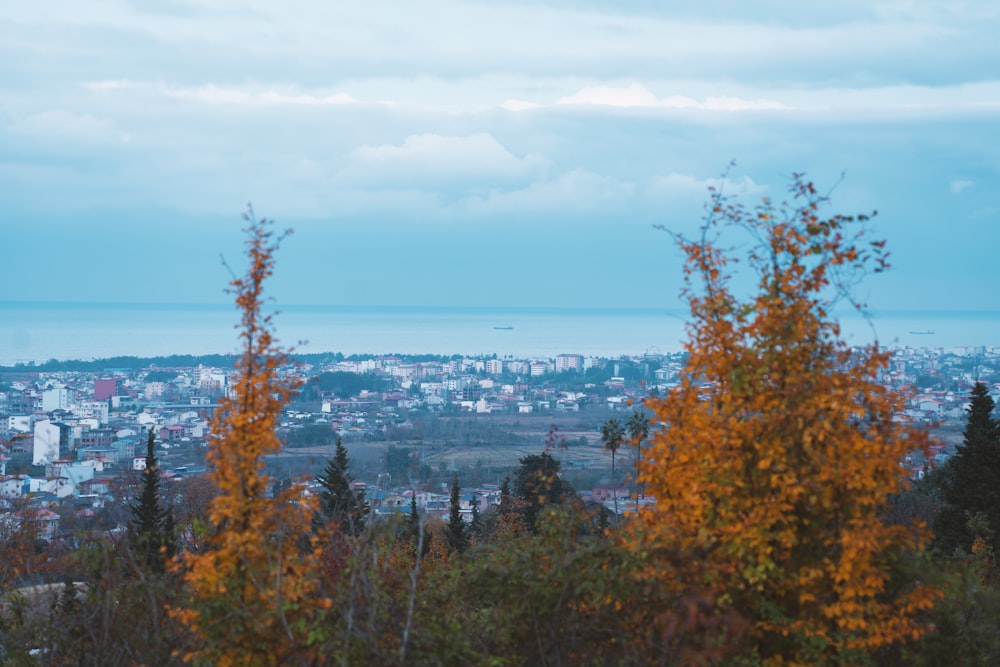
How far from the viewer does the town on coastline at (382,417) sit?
3719 centimetres

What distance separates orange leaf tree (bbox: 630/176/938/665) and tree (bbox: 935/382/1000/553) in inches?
726

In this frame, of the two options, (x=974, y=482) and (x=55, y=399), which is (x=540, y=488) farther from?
(x=55, y=399)

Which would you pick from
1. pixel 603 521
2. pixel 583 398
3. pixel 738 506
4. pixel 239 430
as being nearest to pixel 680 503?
pixel 738 506

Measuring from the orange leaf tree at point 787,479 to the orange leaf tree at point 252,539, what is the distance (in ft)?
7.86

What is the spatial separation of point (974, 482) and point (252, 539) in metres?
22.7

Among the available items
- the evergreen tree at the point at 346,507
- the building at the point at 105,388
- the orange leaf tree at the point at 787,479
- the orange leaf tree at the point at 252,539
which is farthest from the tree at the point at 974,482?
the building at the point at 105,388

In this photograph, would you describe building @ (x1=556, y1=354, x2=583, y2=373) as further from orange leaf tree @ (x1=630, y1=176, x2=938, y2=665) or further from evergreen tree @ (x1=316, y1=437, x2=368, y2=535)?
orange leaf tree @ (x1=630, y1=176, x2=938, y2=665)

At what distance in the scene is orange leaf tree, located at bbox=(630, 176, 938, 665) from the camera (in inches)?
244

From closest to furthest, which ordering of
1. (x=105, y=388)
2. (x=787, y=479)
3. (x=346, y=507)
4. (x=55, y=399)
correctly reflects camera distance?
(x=787, y=479)
(x=346, y=507)
(x=55, y=399)
(x=105, y=388)

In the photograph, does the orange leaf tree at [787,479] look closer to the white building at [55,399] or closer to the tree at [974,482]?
the tree at [974,482]

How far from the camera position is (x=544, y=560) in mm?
6836

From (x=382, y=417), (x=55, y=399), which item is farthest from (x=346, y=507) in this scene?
(x=55, y=399)

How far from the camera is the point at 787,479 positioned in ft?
20.1

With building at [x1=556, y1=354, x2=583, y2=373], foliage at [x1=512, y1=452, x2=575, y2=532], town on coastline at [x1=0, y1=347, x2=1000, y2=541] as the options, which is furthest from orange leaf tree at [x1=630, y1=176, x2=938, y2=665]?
building at [x1=556, y1=354, x2=583, y2=373]
